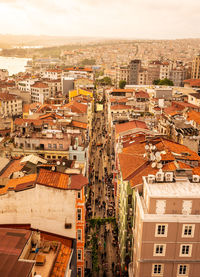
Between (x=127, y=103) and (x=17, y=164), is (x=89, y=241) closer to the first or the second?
(x=17, y=164)

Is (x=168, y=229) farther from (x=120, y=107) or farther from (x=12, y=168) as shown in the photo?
(x=120, y=107)

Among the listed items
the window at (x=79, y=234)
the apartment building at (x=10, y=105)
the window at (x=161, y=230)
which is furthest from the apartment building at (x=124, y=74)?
the window at (x=161, y=230)

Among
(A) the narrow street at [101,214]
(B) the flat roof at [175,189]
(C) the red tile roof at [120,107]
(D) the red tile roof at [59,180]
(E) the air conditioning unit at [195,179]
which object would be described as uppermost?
(E) the air conditioning unit at [195,179]

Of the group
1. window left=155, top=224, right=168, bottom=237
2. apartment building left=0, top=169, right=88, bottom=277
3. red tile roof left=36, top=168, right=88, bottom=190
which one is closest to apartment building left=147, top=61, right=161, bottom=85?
red tile roof left=36, top=168, right=88, bottom=190

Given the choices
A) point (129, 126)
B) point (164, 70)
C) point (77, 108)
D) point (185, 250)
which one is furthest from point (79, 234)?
point (164, 70)

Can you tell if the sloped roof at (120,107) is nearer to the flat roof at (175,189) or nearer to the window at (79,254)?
the window at (79,254)

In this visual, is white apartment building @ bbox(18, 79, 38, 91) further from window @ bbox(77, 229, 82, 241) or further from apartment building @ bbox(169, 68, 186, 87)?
window @ bbox(77, 229, 82, 241)
